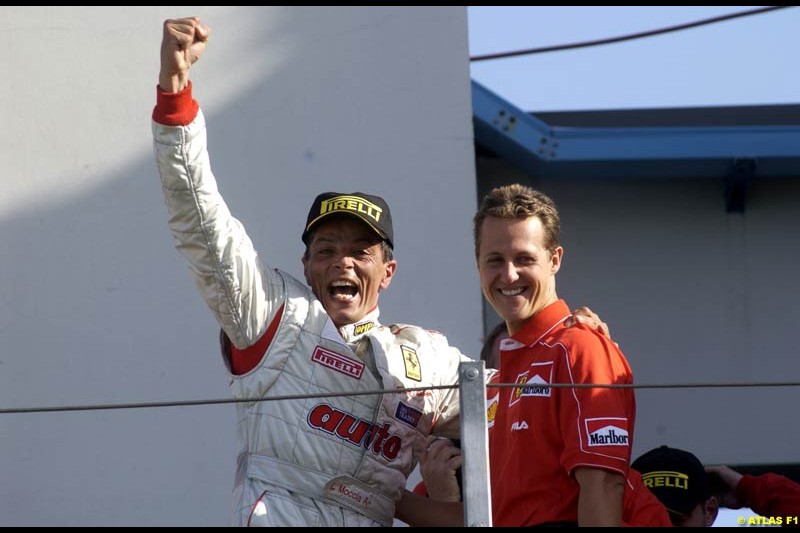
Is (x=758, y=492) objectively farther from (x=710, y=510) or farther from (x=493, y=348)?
(x=493, y=348)

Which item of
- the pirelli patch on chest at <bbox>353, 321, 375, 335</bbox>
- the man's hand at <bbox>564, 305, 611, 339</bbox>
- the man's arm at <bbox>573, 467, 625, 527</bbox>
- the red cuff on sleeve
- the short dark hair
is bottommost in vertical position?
the man's arm at <bbox>573, 467, 625, 527</bbox>

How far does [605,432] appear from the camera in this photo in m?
2.93

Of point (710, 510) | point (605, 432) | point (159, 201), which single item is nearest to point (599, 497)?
point (605, 432)

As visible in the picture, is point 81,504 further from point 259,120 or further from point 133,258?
point 259,120

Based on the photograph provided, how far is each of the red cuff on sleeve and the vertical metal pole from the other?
35.3 inches

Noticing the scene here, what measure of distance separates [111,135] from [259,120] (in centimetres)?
56

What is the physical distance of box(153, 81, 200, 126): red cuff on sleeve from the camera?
3094 mm

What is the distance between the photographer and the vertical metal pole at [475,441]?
2.67m

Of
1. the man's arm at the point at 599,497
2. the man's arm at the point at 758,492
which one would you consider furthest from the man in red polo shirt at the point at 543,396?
the man's arm at the point at 758,492

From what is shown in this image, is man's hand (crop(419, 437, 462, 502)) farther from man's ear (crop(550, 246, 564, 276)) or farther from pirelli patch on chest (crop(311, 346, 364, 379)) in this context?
man's ear (crop(550, 246, 564, 276))

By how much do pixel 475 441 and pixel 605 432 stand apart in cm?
38

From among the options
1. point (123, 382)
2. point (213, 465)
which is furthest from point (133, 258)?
point (213, 465)

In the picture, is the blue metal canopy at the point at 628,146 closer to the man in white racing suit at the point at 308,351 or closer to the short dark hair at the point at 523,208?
the man in white racing suit at the point at 308,351

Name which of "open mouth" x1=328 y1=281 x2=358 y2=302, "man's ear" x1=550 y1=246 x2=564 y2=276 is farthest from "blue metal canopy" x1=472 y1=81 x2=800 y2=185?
"man's ear" x1=550 y1=246 x2=564 y2=276
